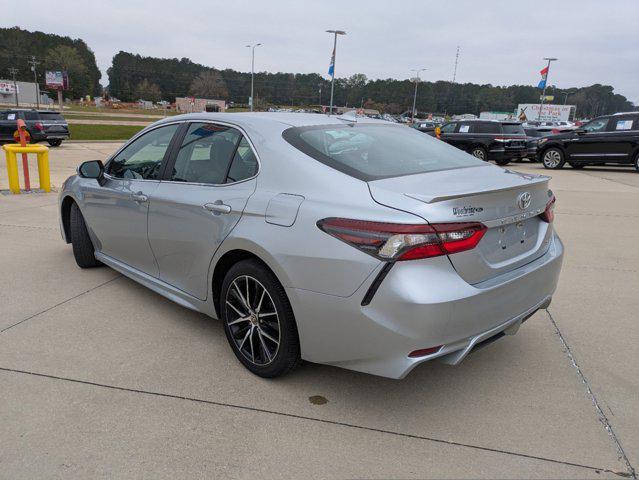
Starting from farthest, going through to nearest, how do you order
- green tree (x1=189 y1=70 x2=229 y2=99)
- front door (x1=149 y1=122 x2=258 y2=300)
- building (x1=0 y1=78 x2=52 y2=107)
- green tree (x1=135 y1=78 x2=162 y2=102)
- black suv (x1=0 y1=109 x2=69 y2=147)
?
green tree (x1=135 y1=78 x2=162 y2=102) → green tree (x1=189 y1=70 x2=229 y2=99) → building (x1=0 y1=78 x2=52 y2=107) → black suv (x1=0 y1=109 x2=69 y2=147) → front door (x1=149 y1=122 x2=258 y2=300)

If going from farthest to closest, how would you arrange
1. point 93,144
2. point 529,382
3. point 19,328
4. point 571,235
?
point 93,144
point 571,235
point 19,328
point 529,382

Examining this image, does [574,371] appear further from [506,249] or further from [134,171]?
[134,171]

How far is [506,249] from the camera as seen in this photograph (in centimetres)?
271

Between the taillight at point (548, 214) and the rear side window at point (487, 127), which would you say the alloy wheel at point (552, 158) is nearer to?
the rear side window at point (487, 127)

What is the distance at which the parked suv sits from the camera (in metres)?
15.7

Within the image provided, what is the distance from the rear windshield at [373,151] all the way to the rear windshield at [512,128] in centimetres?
1540

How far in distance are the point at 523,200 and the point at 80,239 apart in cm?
401

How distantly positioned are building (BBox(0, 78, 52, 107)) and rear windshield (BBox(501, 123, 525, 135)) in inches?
3698

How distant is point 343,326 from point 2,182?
10.9m

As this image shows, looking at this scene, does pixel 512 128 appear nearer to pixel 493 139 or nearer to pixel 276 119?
pixel 493 139

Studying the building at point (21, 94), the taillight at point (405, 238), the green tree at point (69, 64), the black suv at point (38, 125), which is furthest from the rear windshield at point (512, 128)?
the green tree at point (69, 64)

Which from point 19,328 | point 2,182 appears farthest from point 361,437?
point 2,182

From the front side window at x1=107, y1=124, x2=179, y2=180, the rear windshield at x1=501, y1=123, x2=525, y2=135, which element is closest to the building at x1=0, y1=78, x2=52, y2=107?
the rear windshield at x1=501, y1=123, x2=525, y2=135

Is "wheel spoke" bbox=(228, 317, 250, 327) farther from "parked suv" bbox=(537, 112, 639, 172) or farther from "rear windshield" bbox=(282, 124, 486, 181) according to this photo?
"parked suv" bbox=(537, 112, 639, 172)
